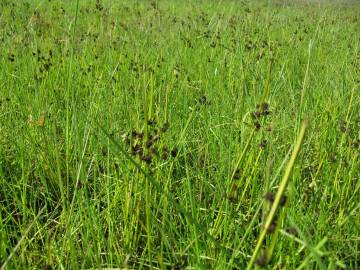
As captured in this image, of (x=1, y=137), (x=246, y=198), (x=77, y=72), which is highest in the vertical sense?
(x=77, y=72)

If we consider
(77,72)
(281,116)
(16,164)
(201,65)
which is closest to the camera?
(16,164)

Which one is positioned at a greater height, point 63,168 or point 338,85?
point 338,85

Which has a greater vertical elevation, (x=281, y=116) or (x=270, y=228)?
(x=270, y=228)

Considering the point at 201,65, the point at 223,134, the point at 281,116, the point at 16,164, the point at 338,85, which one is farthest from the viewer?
the point at 201,65

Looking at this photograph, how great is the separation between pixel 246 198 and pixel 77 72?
153 centimetres

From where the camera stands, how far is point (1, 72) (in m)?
2.34

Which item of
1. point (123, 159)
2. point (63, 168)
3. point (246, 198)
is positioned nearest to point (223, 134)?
point (246, 198)

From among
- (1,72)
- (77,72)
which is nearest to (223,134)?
(77,72)

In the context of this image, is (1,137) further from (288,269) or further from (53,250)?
(288,269)

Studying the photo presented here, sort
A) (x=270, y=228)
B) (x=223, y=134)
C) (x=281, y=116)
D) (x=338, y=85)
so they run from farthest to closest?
(x=338, y=85), (x=281, y=116), (x=223, y=134), (x=270, y=228)

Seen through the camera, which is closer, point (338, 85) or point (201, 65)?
point (338, 85)

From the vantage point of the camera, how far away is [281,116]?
193 cm

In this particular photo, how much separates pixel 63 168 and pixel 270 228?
4.17 feet

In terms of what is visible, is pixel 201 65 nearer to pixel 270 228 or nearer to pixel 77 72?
pixel 77 72
